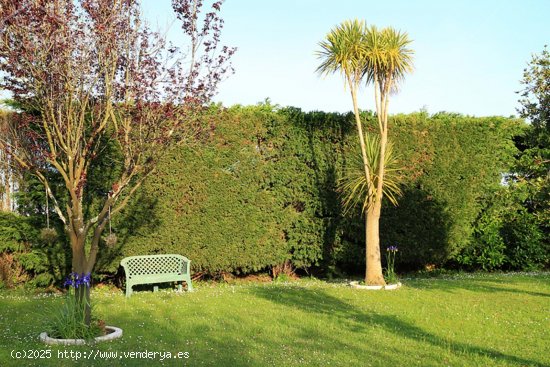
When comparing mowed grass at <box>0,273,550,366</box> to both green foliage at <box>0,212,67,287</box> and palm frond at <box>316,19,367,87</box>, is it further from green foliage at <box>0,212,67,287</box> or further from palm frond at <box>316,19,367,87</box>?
palm frond at <box>316,19,367,87</box>

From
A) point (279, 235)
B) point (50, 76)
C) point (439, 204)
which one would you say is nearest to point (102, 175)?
point (279, 235)

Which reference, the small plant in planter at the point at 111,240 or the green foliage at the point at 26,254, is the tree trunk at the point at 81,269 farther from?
the green foliage at the point at 26,254

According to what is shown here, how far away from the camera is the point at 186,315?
7930 millimetres

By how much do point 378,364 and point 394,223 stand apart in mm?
7503

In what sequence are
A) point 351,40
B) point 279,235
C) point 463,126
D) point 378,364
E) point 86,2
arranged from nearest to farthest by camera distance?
point 378,364, point 86,2, point 351,40, point 279,235, point 463,126

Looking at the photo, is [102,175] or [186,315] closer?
[186,315]

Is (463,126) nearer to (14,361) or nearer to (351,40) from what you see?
(351,40)

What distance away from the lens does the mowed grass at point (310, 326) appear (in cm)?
560

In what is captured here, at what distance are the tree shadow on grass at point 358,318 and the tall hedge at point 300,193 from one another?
69.2 inches

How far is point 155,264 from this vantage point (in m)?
Result: 10.8

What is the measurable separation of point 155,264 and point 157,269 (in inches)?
4.0

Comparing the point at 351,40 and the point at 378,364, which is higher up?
the point at 351,40

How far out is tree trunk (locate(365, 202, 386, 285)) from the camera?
11031 millimetres

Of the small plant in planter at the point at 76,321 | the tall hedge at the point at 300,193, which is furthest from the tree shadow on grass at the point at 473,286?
the small plant in planter at the point at 76,321
